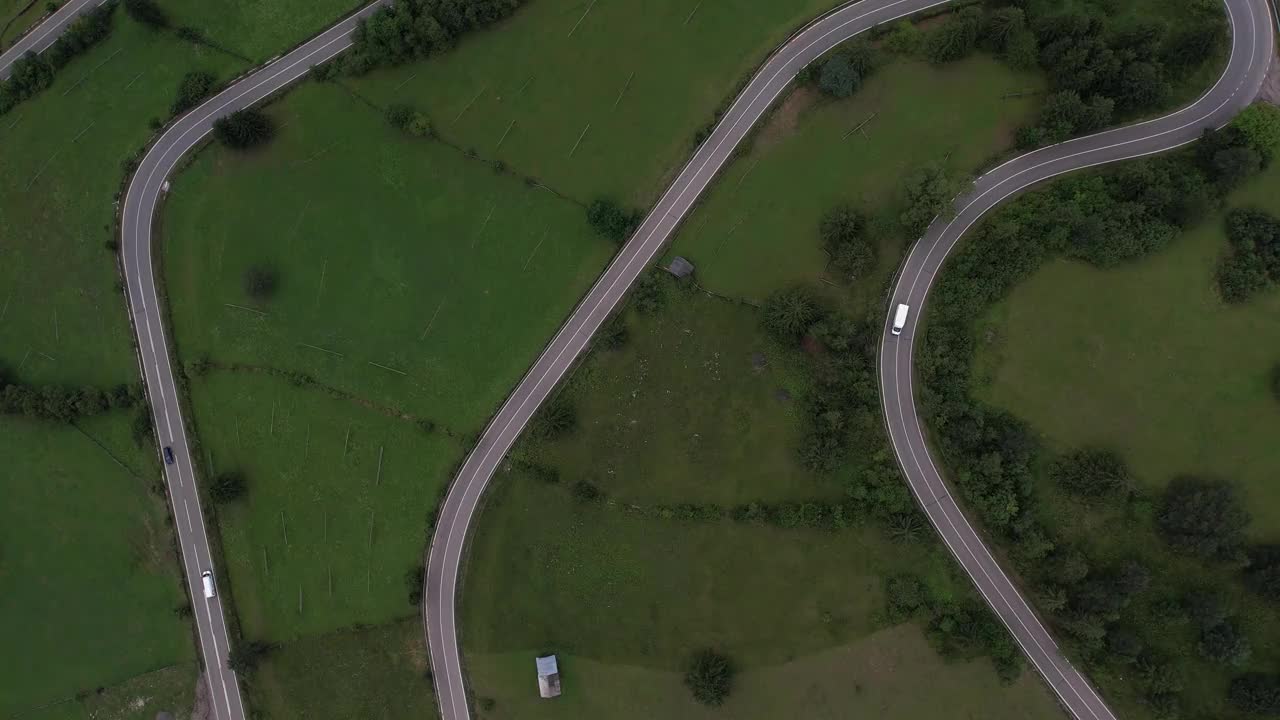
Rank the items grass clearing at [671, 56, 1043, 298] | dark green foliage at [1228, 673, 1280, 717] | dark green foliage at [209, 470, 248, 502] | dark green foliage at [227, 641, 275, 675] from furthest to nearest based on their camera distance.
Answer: dark green foliage at [209, 470, 248, 502] < dark green foliage at [227, 641, 275, 675] < grass clearing at [671, 56, 1043, 298] < dark green foliage at [1228, 673, 1280, 717]

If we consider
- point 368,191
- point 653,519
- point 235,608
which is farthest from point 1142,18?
point 235,608

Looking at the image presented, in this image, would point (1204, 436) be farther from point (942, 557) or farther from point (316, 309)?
point (316, 309)

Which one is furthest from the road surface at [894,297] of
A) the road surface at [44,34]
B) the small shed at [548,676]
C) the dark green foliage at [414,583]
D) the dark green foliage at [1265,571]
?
the road surface at [44,34]

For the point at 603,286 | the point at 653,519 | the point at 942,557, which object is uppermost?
the point at 603,286

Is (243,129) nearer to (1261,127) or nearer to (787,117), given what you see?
(787,117)

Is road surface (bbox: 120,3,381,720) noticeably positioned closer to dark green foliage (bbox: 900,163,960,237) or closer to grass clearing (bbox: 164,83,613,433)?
grass clearing (bbox: 164,83,613,433)

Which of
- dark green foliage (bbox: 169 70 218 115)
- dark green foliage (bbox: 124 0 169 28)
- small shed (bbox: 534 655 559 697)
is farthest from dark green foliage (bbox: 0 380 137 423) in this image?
small shed (bbox: 534 655 559 697)
